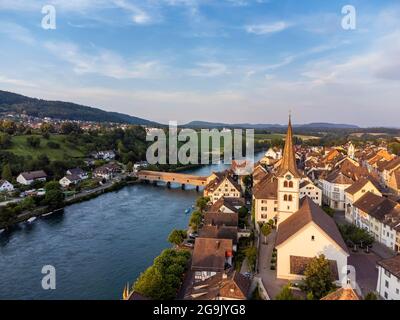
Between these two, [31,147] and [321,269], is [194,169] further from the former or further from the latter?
[321,269]

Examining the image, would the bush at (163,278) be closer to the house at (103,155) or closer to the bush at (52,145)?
the bush at (52,145)

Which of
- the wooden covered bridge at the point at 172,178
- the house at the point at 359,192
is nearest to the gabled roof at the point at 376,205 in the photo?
the house at the point at 359,192

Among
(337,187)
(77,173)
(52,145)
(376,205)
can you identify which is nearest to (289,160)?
(376,205)

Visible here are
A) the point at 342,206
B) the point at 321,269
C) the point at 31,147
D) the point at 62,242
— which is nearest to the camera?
the point at 321,269

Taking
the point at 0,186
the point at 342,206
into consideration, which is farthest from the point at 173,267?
the point at 0,186

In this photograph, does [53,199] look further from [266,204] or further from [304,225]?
[304,225]
